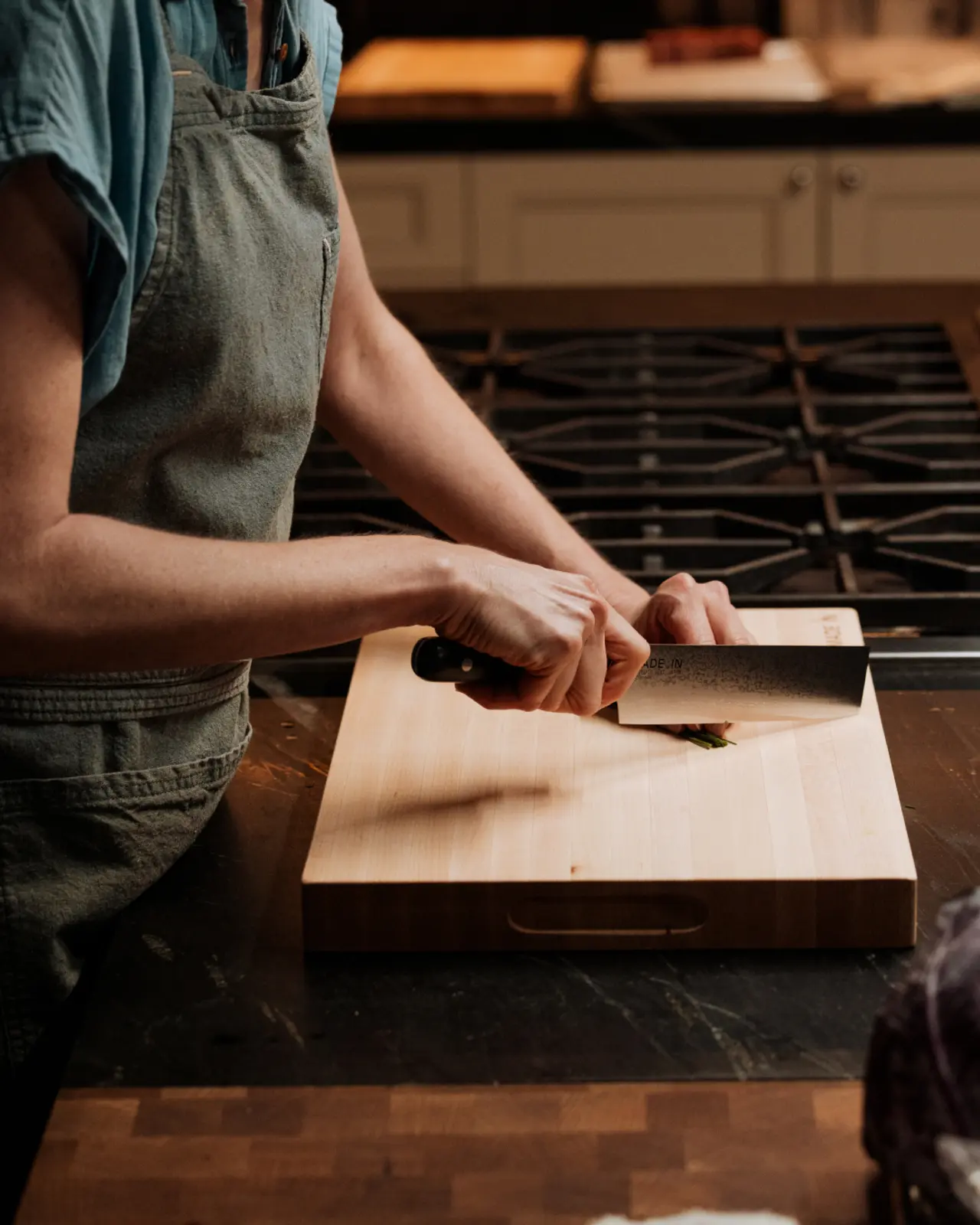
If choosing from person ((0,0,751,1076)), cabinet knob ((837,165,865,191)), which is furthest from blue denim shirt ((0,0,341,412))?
cabinet knob ((837,165,865,191))

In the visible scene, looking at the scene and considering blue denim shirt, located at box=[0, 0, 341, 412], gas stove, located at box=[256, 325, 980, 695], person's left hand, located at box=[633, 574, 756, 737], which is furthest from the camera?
gas stove, located at box=[256, 325, 980, 695]

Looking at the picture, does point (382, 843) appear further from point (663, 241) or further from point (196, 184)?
point (663, 241)

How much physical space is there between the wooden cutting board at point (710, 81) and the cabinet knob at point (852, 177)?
0.13 meters

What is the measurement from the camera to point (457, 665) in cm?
88

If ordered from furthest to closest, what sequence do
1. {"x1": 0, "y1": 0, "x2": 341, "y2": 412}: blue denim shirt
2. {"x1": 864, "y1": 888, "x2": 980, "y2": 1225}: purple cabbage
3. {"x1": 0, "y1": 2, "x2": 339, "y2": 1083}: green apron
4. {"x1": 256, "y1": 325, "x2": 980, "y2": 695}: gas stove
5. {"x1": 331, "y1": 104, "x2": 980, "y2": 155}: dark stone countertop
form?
{"x1": 331, "y1": 104, "x2": 980, "y2": 155}: dark stone countertop, {"x1": 256, "y1": 325, "x2": 980, "y2": 695}: gas stove, {"x1": 0, "y1": 2, "x2": 339, "y2": 1083}: green apron, {"x1": 0, "y1": 0, "x2": 341, "y2": 412}: blue denim shirt, {"x1": 864, "y1": 888, "x2": 980, "y2": 1225}: purple cabbage

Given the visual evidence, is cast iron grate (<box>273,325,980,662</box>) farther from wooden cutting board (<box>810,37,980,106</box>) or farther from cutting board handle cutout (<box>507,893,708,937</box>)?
wooden cutting board (<box>810,37,980,106</box>)

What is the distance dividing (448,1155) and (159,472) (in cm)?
40

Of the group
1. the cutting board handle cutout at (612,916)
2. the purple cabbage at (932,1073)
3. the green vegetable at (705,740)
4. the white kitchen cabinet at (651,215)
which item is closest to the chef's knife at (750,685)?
the green vegetable at (705,740)

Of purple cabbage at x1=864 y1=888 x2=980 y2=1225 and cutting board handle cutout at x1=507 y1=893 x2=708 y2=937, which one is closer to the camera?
purple cabbage at x1=864 y1=888 x2=980 y2=1225

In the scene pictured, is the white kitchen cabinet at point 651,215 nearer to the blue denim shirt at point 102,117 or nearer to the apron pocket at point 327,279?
the apron pocket at point 327,279

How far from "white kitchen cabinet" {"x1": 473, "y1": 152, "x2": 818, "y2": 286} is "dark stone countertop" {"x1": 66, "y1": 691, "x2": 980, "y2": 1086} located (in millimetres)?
1955

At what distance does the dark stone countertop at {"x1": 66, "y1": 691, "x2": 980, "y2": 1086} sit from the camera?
0.73 m

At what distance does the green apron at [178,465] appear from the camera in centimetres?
81

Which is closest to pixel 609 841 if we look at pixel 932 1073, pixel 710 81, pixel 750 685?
pixel 750 685
